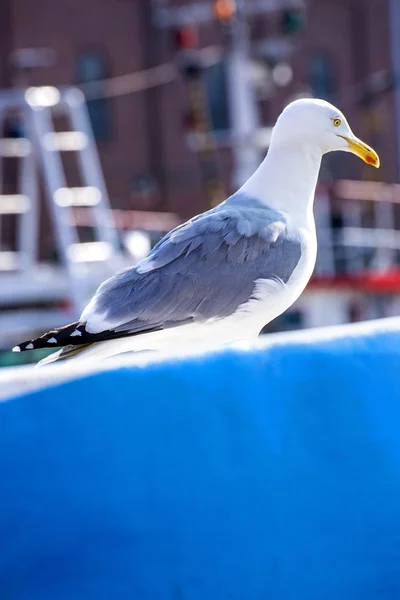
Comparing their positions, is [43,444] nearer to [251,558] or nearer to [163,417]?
[163,417]

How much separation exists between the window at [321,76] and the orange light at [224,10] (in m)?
14.0

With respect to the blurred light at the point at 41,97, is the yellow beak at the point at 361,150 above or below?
below

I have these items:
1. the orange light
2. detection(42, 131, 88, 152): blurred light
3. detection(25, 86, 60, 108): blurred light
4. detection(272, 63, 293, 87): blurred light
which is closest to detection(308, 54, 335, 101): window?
detection(272, 63, 293, 87): blurred light

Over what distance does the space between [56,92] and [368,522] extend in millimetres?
7570

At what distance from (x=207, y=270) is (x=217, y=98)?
2370 centimetres

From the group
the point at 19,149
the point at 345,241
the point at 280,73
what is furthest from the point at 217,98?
the point at 19,149

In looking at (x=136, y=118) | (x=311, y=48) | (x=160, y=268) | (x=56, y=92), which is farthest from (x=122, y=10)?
(x=160, y=268)

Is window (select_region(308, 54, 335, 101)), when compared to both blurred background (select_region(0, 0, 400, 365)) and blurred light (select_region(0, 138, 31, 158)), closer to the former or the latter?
blurred background (select_region(0, 0, 400, 365))

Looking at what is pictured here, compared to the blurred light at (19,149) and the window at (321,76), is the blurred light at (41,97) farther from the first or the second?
the window at (321,76)

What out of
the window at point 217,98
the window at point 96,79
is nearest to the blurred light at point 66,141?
the window at point 96,79

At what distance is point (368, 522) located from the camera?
1.62 meters

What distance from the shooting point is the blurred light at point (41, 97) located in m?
8.00

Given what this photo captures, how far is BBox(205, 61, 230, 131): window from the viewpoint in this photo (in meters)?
26.1

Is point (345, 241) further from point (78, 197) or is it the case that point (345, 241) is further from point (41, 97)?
point (41, 97)
